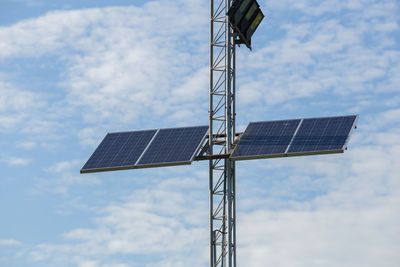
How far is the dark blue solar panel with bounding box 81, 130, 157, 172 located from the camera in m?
62.6

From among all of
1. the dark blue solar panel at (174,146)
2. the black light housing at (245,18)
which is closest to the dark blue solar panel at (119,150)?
the dark blue solar panel at (174,146)

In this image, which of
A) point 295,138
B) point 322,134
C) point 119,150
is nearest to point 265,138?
point 295,138

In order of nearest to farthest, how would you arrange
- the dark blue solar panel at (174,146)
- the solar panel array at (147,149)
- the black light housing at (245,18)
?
the dark blue solar panel at (174,146), the solar panel array at (147,149), the black light housing at (245,18)

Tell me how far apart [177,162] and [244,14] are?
905 centimetres

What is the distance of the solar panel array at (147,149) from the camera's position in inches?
2433

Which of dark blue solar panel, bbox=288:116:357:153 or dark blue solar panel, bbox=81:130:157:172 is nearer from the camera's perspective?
dark blue solar panel, bbox=288:116:357:153

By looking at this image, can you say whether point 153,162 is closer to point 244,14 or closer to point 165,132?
point 165,132

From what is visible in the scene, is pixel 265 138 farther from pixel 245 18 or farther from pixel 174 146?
pixel 245 18

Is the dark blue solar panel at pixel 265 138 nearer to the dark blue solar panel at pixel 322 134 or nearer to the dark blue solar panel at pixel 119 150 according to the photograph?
the dark blue solar panel at pixel 322 134

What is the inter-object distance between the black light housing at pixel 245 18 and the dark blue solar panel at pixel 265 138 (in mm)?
4842

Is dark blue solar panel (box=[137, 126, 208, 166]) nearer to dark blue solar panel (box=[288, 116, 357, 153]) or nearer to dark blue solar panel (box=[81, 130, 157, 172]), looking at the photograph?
dark blue solar panel (box=[81, 130, 157, 172])

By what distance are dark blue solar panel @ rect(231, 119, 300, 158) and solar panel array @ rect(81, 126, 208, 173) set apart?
7.55ft

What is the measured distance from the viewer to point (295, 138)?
200ft

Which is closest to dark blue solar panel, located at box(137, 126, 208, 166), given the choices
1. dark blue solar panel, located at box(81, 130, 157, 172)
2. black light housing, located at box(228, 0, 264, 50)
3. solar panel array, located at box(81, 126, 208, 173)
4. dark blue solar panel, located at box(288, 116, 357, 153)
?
solar panel array, located at box(81, 126, 208, 173)
